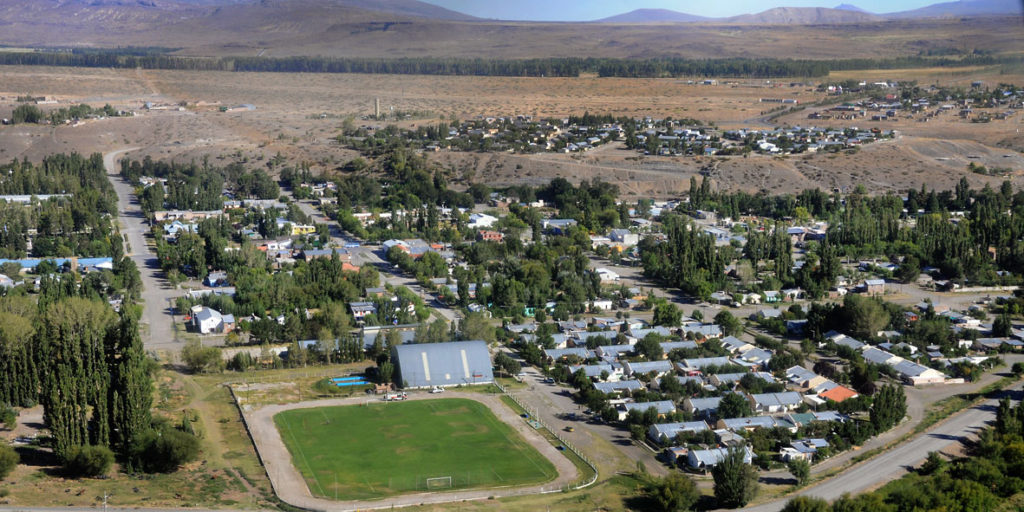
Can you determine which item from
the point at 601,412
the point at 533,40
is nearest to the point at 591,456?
the point at 601,412

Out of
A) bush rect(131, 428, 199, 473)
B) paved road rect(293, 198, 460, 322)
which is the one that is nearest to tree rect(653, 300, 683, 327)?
paved road rect(293, 198, 460, 322)

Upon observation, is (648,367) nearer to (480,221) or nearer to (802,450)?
(802,450)

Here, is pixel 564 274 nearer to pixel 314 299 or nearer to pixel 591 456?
pixel 314 299

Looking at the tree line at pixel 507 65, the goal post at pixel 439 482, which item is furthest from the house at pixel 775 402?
the tree line at pixel 507 65

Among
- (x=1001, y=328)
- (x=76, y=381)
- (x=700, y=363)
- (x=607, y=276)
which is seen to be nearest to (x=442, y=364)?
(x=700, y=363)

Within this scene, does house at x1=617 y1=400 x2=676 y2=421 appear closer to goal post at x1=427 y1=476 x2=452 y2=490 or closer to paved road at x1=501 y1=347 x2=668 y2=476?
paved road at x1=501 y1=347 x2=668 y2=476

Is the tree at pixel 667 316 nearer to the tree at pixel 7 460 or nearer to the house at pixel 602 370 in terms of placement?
the house at pixel 602 370
